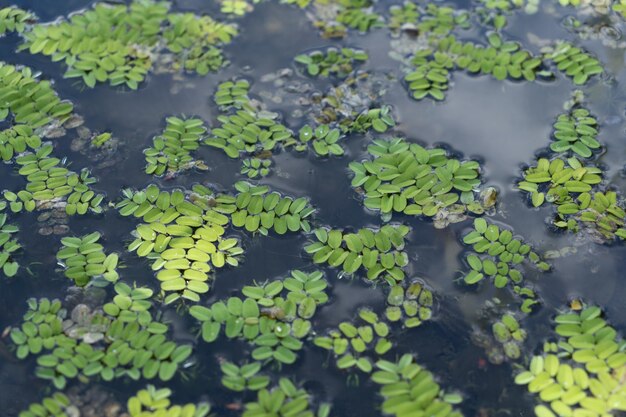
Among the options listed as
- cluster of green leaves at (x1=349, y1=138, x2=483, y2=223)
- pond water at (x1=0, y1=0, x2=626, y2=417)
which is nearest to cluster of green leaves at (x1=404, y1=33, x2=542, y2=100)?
pond water at (x1=0, y1=0, x2=626, y2=417)

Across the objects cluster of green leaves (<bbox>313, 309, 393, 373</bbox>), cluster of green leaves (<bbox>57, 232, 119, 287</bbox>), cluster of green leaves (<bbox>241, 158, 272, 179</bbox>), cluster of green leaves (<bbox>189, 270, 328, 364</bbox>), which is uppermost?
cluster of green leaves (<bbox>241, 158, 272, 179</bbox>)

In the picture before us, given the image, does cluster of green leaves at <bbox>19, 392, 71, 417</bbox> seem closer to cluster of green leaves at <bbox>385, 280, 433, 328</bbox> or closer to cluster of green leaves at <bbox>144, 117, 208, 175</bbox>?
cluster of green leaves at <bbox>144, 117, 208, 175</bbox>

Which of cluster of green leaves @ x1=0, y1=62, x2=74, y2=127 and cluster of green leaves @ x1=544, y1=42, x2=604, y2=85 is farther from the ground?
cluster of green leaves @ x1=544, y1=42, x2=604, y2=85

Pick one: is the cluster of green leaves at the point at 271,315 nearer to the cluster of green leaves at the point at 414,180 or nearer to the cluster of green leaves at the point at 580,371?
the cluster of green leaves at the point at 414,180

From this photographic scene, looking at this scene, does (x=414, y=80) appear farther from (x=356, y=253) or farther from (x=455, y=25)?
(x=356, y=253)

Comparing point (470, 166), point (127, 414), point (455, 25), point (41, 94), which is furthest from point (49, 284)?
point (455, 25)

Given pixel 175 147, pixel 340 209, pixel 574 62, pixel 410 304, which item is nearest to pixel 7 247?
pixel 175 147

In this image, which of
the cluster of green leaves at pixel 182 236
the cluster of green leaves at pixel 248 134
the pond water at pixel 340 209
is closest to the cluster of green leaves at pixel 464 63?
the pond water at pixel 340 209
